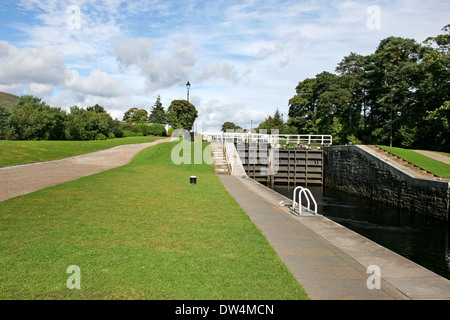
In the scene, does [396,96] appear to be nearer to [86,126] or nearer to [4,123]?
[86,126]

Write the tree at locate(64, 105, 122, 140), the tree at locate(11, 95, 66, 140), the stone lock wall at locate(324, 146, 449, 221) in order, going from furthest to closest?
the tree at locate(64, 105, 122, 140) < the tree at locate(11, 95, 66, 140) < the stone lock wall at locate(324, 146, 449, 221)

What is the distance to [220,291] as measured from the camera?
3.90 metres

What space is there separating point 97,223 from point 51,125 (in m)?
42.0

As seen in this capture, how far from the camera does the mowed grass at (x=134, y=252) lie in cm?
388

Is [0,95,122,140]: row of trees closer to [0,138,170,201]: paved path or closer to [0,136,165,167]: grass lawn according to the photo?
[0,136,165,167]: grass lawn

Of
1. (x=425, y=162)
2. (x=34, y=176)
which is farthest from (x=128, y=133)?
(x=425, y=162)

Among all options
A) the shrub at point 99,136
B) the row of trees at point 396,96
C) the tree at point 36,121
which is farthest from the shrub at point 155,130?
the row of trees at point 396,96

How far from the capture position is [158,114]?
105 m

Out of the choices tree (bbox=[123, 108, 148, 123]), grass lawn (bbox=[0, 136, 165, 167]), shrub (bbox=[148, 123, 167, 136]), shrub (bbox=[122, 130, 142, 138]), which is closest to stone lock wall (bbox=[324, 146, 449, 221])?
grass lawn (bbox=[0, 136, 165, 167])

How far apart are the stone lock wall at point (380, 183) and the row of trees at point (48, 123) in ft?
118

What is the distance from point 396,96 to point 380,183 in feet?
60.6

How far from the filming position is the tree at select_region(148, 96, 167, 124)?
102688 millimetres

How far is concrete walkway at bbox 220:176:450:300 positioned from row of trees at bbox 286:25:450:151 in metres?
23.1

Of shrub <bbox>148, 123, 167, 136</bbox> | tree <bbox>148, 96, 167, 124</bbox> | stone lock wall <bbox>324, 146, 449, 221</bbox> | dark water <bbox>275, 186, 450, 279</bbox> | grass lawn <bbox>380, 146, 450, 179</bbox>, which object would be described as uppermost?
tree <bbox>148, 96, 167, 124</bbox>
